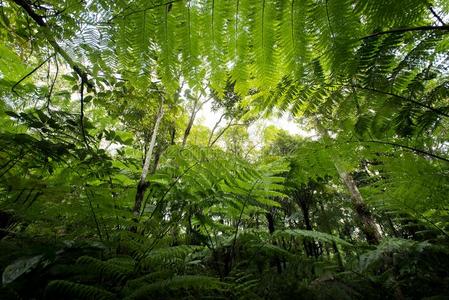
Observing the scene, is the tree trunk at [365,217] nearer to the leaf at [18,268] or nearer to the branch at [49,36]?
the branch at [49,36]

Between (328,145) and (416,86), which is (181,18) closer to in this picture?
(416,86)

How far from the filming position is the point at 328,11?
2.65 feet

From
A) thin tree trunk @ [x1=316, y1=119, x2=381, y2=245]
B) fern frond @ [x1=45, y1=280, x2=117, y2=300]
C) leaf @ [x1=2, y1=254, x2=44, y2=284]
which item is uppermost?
thin tree trunk @ [x1=316, y1=119, x2=381, y2=245]

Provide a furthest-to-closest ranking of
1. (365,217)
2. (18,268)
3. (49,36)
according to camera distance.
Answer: (365,217) → (49,36) → (18,268)

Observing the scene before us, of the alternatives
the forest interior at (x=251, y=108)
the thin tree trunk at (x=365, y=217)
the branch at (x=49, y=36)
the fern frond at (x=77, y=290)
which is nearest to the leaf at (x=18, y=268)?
the forest interior at (x=251, y=108)

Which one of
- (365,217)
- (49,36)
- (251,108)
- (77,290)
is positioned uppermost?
(365,217)

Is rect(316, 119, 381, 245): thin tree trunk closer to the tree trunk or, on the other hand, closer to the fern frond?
the tree trunk

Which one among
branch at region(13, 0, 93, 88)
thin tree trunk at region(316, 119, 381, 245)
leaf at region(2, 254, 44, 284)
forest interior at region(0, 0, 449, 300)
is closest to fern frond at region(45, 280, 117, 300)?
forest interior at region(0, 0, 449, 300)

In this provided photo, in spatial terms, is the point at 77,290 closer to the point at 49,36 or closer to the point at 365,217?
the point at 49,36

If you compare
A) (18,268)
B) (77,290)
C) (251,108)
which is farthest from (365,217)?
(18,268)

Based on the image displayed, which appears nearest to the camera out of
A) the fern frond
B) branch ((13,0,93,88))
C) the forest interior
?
the forest interior

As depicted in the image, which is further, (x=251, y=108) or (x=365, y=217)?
(x=365, y=217)

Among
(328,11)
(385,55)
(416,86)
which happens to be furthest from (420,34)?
(328,11)

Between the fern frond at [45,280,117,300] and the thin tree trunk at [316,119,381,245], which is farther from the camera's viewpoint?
the thin tree trunk at [316,119,381,245]
